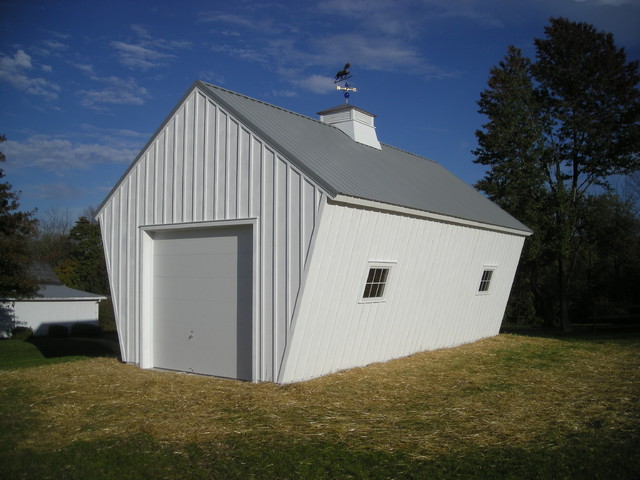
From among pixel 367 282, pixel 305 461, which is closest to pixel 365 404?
pixel 305 461

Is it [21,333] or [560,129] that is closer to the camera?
[560,129]

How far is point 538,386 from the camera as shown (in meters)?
9.90

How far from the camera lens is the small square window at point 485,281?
52.3 feet

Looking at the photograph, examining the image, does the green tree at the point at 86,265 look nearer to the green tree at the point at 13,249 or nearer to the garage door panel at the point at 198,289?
the green tree at the point at 13,249

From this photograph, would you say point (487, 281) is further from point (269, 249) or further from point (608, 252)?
point (608, 252)

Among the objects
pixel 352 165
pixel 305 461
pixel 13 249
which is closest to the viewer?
pixel 305 461

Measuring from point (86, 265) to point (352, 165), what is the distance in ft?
138

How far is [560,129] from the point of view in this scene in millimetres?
28281

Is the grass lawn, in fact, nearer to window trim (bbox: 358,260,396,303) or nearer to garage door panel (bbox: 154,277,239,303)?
window trim (bbox: 358,260,396,303)

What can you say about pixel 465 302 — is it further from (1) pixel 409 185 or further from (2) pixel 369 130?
(2) pixel 369 130

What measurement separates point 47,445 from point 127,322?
5.71 m

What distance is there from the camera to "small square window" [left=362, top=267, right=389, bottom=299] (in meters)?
11.1

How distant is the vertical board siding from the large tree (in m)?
19.3

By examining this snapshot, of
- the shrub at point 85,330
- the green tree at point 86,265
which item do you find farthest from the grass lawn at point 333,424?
the green tree at point 86,265
